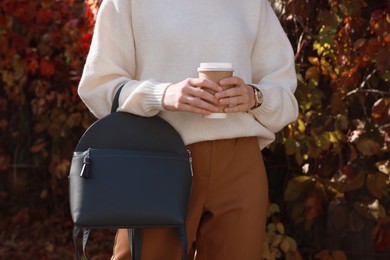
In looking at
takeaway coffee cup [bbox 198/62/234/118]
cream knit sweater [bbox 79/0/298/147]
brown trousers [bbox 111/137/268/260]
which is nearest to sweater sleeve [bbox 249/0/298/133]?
cream knit sweater [bbox 79/0/298/147]

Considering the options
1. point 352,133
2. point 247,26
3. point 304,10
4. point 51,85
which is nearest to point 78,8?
point 51,85

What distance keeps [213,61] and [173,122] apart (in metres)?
0.20

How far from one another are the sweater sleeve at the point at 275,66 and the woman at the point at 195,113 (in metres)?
0.05

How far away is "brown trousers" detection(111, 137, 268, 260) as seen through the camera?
2.24 m

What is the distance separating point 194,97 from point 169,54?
227 millimetres

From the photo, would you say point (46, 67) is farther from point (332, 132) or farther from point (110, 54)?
point (110, 54)

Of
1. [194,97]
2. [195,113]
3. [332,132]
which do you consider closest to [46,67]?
[332,132]

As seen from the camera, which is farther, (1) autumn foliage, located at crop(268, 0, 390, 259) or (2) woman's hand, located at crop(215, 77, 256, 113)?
(1) autumn foliage, located at crop(268, 0, 390, 259)

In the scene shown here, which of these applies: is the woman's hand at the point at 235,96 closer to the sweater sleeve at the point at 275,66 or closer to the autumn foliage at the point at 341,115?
the sweater sleeve at the point at 275,66

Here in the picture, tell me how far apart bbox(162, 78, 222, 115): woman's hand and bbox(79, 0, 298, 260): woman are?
3.2 inches

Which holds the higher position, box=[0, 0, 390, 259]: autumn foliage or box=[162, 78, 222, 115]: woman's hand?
box=[162, 78, 222, 115]: woman's hand

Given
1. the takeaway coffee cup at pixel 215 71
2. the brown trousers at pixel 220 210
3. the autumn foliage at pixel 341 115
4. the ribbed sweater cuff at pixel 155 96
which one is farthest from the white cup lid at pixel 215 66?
the autumn foliage at pixel 341 115

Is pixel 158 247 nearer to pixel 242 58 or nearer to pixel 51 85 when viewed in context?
pixel 242 58

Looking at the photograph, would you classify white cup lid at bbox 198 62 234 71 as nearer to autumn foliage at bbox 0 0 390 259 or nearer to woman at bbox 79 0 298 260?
woman at bbox 79 0 298 260
